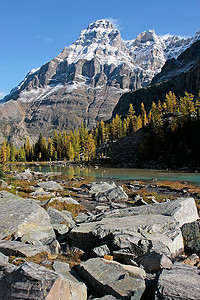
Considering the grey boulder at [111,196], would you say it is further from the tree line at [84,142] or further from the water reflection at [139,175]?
the tree line at [84,142]

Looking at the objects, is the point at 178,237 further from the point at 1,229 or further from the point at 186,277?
the point at 1,229

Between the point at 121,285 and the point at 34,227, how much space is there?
5.18 m

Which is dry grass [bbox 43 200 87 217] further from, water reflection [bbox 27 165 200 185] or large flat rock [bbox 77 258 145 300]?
water reflection [bbox 27 165 200 185]

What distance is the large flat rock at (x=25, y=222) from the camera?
813 cm

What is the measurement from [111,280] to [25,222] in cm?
502

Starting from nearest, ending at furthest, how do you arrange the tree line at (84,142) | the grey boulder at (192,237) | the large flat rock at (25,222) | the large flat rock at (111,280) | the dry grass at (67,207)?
the large flat rock at (111,280) → the grey boulder at (192,237) → the large flat rock at (25,222) → the dry grass at (67,207) → the tree line at (84,142)

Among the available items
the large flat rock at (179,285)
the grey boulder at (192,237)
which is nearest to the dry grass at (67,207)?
the grey boulder at (192,237)

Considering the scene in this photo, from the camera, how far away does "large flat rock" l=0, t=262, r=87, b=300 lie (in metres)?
3.95

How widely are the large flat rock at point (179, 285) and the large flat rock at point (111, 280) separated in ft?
1.64

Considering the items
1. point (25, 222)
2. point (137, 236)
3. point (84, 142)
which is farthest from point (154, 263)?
point (84, 142)

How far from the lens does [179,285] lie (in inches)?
183

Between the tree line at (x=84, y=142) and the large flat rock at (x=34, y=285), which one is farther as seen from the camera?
the tree line at (x=84, y=142)

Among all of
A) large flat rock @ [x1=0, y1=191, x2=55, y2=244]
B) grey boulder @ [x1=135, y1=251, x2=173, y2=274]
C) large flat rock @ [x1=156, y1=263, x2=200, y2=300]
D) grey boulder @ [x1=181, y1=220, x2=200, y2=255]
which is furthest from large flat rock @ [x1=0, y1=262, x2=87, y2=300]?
grey boulder @ [x1=181, y1=220, x2=200, y2=255]

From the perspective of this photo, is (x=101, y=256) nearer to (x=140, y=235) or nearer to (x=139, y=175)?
(x=140, y=235)
